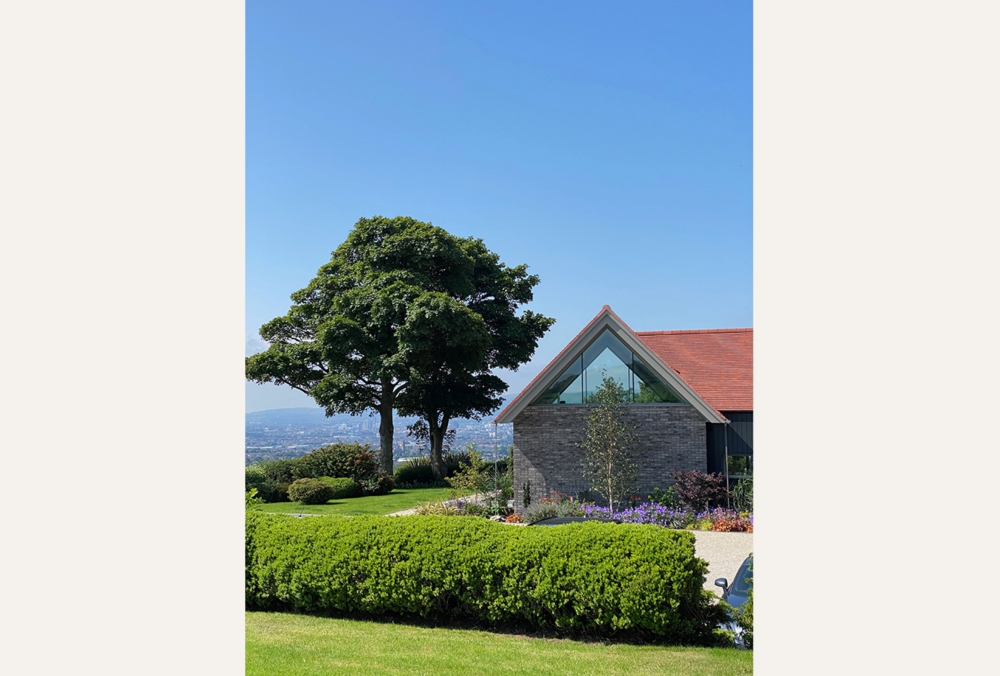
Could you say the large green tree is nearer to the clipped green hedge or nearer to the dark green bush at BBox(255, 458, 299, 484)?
the dark green bush at BBox(255, 458, 299, 484)

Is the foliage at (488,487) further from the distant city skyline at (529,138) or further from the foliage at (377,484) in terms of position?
the foliage at (377,484)

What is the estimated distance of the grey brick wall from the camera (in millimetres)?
9703

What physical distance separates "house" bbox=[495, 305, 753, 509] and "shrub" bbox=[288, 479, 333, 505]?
3.51m

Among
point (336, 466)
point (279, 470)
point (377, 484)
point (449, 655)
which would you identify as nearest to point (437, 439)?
point (377, 484)

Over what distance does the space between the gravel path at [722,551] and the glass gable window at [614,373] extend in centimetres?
203

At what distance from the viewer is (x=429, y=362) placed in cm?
1518

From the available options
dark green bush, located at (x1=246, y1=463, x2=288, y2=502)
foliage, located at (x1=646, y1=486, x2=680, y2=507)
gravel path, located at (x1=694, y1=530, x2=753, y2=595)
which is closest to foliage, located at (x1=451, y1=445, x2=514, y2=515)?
foliage, located at (x1=646, y1=486, x2=680, y2=507)

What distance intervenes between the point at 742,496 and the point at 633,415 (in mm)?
1767

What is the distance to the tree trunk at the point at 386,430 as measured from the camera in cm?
1491

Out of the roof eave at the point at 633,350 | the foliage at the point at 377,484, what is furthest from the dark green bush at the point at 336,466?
the roof eave at the point at 633,350
